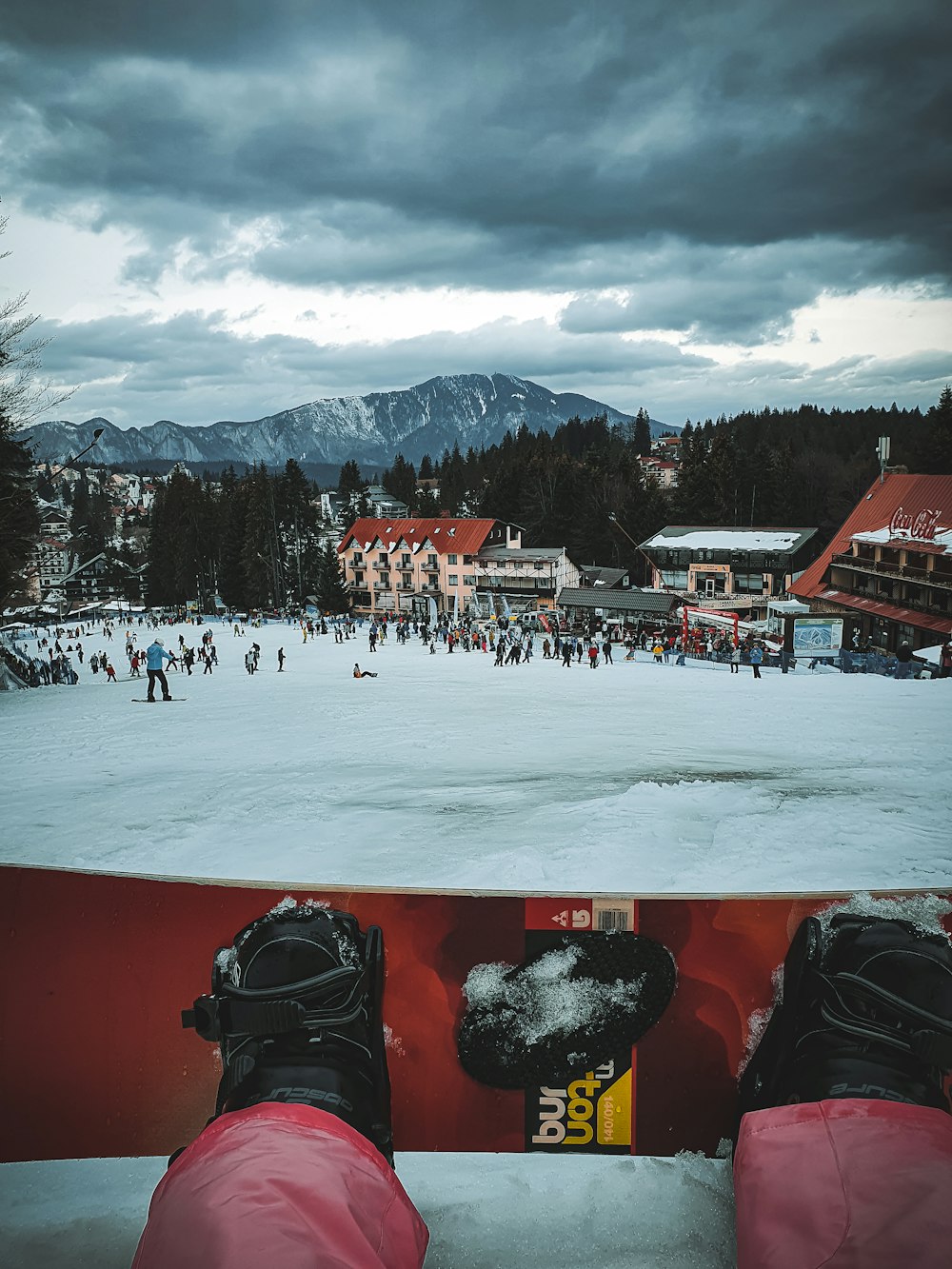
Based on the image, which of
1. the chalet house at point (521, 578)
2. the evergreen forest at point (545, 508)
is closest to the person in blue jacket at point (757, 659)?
the evergreen forest at point (545, 508)

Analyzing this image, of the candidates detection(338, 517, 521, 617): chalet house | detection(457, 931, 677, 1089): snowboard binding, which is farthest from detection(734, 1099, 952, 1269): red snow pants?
detection(338, 517, 521, 617): chalet house

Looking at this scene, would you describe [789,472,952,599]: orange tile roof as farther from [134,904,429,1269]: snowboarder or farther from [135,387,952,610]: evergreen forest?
[135,387,952,610]: evergreen forest

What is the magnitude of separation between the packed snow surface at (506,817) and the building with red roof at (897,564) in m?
0.45

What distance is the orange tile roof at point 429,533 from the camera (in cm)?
3158

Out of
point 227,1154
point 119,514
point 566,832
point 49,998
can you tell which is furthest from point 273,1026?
point 119,514

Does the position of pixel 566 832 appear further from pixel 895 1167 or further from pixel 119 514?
pixel 119 514

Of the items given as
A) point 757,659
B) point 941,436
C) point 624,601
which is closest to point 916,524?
point 941,436

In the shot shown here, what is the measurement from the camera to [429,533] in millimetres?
32031

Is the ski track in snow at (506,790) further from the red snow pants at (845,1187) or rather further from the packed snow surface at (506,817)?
the red snow pants at (845,1187)

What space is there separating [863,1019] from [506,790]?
2.47 meters

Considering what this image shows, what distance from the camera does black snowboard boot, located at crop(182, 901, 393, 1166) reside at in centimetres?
129

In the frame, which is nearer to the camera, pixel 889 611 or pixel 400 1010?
pixel 400 1010

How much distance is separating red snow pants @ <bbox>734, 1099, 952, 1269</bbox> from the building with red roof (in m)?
3.82

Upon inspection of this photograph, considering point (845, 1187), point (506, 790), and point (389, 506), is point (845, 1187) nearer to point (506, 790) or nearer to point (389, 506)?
point (506, 790)
